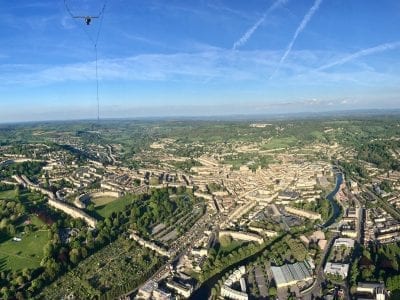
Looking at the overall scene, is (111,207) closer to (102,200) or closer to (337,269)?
(102,200)

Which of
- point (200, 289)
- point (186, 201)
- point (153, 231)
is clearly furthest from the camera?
point (186, 201)

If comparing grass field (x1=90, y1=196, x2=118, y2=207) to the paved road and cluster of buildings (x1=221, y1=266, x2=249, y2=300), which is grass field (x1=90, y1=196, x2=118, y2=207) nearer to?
cluster of buildings (x1=221, y1=266, x2=249, y2=300)

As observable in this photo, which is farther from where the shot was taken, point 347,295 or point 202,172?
point 202,172

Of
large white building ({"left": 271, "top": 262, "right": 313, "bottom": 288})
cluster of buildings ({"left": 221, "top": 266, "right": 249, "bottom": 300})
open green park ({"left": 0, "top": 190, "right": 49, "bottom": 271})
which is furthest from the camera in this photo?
open green park ({"left": 0, "top": 190, "right": 49, "bottom": 271})

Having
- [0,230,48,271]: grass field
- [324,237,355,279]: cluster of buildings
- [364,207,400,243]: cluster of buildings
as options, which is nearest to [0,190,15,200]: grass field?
[0,230,48,271]: grass field

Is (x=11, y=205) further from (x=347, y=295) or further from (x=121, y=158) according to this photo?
(x=121, y=158)

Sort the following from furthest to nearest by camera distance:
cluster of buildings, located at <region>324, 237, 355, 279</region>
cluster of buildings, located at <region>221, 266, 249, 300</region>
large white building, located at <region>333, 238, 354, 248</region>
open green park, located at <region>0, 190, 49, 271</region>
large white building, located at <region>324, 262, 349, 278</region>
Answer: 1. large white building, located at <region>333, 238, 354, 248</region>
2. open green park, located at <region>0, 190, 49, 271</region>
3. cluster of buildings, located at <region>324, 237, 355, 279</region>
4. large white building, located at <region>324, 262, 349, 278</region>
5. cluster of buildings, located at <region>221, 266, 249, 300</region>

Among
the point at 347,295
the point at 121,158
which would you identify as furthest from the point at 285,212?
the point at 121,158
